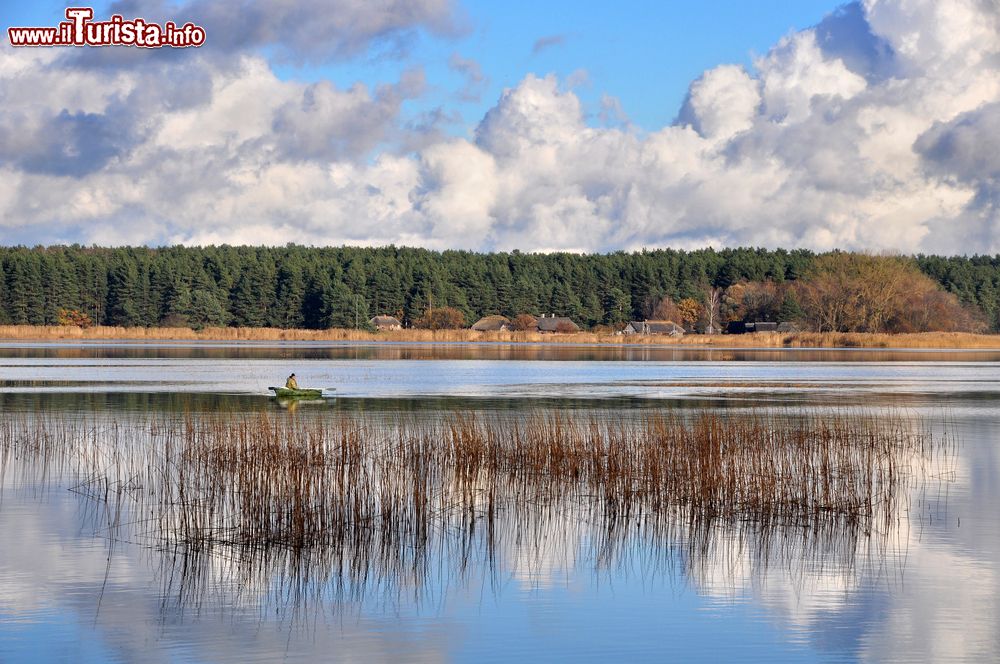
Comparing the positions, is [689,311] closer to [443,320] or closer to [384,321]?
[443,320]

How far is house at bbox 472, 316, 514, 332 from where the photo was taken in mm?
152875

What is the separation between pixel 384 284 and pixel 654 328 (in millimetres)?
35456

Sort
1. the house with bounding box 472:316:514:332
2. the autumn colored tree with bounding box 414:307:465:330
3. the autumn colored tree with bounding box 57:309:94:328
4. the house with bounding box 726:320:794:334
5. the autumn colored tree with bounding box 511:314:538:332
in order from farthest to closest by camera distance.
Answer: the house with bounding box 472:316:514:332 < the autumn colored tree with bounding box 511:314:538:332 < the autumn colored tree with bounding box 414:307:465:330 < the autumn colored tree with bounding box 57:309:94:328 < the house with bounding box 726:320:794:334

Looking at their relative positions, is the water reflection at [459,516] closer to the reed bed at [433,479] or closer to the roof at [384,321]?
the reed bed at [433,479]

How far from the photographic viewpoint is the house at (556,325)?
15182 cm

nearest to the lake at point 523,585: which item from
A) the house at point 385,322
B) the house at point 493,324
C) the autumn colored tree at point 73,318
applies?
the autumn colored tree at point 73,318

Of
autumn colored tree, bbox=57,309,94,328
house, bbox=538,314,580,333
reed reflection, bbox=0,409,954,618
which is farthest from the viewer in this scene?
house, bbox=538,314,580,333

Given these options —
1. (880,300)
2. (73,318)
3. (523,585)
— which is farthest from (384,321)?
(523,585)

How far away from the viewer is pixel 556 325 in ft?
504

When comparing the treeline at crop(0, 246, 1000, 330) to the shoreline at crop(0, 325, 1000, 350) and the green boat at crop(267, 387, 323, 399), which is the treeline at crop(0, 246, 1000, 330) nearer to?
the shoreline at crop(0, 325, 1000, 350)

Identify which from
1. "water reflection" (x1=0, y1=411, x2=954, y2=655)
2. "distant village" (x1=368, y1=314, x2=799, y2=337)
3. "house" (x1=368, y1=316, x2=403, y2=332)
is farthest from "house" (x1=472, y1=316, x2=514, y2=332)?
"water reflection" (x1=0, y1=411, x2=954, y2=655)

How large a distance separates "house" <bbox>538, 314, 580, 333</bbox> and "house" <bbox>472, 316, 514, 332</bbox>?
4349mm

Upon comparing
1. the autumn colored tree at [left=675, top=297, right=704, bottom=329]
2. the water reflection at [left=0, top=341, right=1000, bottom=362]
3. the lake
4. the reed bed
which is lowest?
the lake

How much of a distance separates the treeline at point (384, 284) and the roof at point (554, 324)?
6698 millimetres
